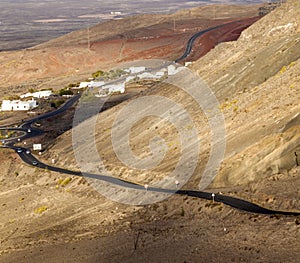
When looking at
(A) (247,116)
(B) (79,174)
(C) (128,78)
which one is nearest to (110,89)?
(C) (128,78)

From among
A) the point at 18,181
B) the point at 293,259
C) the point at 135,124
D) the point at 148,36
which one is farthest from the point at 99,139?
the point at 148,36

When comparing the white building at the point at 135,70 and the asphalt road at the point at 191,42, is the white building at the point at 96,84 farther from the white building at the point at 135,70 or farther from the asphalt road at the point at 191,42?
the asphalt road at the point at 191,42

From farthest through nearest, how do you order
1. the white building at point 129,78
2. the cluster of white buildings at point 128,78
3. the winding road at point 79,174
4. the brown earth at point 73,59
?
the brown earth at point 73,59 < the white building at point 129,78 < the cluster of white buildings at point 128,78 < the winding road at point 79,174

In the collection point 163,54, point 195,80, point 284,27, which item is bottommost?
point 163,54

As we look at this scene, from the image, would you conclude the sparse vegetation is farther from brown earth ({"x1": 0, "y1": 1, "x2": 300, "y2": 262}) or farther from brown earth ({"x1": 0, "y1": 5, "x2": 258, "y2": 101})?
brown earth ({"x1": 0, "y1": 5, "x2": 258, "y2": 101})

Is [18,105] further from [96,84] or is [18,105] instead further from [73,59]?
[73,59]

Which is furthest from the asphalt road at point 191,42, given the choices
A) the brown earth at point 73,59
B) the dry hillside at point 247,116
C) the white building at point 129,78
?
the dry hillside at point 247,116

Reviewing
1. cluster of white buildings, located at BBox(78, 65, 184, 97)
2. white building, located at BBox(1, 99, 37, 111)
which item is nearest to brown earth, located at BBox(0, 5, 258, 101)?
cluster of white buildings, located at BBox(78, 65, 184, 97)

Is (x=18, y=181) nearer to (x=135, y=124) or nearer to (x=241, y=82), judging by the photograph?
(x=135, y=124)
